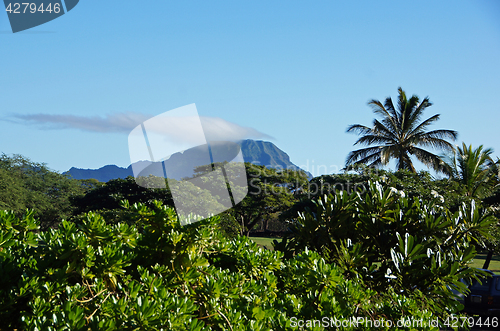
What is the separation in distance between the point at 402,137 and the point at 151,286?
21.6m

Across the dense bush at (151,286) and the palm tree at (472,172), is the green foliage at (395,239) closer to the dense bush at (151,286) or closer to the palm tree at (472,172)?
the dense bush at (151,286)

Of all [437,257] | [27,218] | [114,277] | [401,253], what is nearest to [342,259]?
[401,253]

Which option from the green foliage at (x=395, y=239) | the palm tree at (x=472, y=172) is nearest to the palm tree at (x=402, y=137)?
the palm tree at (x=472, y=172)

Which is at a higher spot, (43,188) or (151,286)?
(151,286)

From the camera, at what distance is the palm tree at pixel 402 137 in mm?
20422

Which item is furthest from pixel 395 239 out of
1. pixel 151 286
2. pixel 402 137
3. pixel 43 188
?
pixel 43 188

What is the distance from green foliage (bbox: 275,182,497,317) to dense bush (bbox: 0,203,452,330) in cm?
72

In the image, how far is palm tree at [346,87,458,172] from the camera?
67.0 ft

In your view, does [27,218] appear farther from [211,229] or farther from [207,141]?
[207,141]

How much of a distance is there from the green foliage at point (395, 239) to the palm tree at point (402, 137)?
18157 millimetres

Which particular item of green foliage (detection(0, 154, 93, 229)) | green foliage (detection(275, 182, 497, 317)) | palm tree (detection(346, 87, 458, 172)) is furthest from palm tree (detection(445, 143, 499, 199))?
green foliage (detection(0, 154, 93, 229))

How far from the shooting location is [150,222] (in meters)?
2.15

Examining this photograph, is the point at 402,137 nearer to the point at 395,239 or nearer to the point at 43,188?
the point at 395,239

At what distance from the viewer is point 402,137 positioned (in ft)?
69.0
